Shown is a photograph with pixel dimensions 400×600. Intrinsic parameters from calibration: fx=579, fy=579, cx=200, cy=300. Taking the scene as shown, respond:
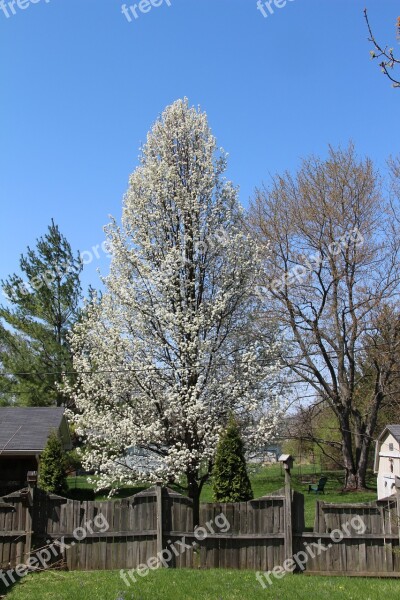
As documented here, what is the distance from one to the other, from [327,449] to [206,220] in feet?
87.3

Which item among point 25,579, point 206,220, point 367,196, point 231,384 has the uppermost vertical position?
point 367,196

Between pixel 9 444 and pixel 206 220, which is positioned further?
pixel 9 444

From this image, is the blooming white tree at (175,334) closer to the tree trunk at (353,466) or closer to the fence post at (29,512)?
the fence post at (29,512)

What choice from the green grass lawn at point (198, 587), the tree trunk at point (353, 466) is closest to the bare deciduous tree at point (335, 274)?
the tree trunk at point (353, 466)

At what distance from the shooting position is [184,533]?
10945mm

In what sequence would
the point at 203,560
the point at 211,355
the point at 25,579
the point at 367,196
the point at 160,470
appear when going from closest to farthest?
the point at 25,579 < the point at 203,560 < the point at 160,470 < the point at 211,355 < the point at 367,196

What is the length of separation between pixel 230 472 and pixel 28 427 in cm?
1123

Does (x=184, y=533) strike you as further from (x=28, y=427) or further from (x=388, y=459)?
(x=388, y=459)

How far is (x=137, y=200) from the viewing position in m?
14.7

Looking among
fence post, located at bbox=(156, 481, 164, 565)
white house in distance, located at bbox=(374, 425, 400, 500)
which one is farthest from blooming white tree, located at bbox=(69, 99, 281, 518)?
white house in distance, located at bbox=(374, 425, 400, 500)

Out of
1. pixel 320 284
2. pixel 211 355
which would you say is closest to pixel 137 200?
pixel 211 355

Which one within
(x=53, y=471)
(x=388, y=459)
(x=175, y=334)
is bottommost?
(x=388, y=459)

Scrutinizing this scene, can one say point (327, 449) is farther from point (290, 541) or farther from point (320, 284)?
point (290, 541)

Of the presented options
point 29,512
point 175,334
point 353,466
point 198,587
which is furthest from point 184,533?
point 353,466
